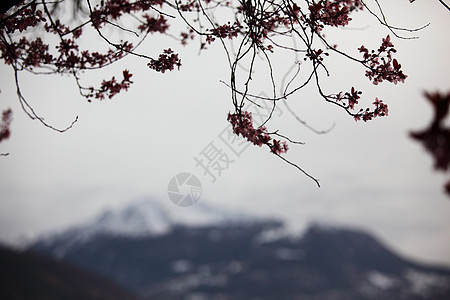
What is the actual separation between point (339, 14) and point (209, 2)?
69.9 inches

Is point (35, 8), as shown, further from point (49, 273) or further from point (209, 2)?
point (49, 273)

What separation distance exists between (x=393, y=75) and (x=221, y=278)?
208499mm

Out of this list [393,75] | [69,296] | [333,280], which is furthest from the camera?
[333,280]

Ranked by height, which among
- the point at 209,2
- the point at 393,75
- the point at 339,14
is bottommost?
the point at 393,75

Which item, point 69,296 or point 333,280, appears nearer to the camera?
point 69,296

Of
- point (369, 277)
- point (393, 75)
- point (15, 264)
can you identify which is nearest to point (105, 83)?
point (393, 75)

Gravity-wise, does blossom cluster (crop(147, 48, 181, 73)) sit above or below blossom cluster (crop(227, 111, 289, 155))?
above

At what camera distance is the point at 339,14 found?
3965 millimetres

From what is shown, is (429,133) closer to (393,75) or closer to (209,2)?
(393,75)

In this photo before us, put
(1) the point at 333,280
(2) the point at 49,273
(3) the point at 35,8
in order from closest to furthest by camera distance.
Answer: (3) the point at 35,8 → (2) the point at 49,273 → (1) the point at 333,280

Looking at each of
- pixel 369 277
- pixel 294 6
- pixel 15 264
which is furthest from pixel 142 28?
pixel 369 277

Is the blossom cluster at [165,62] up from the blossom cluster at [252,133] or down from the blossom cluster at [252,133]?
up

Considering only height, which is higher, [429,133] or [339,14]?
[339,14]

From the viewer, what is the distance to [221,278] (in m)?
199
